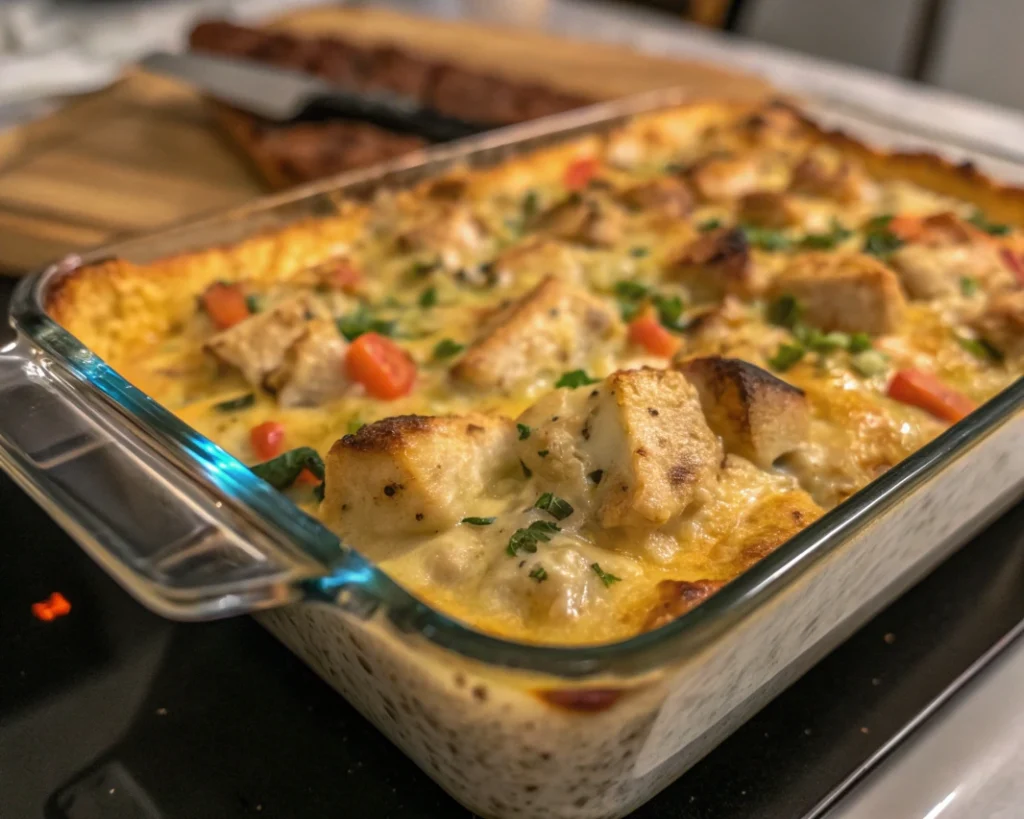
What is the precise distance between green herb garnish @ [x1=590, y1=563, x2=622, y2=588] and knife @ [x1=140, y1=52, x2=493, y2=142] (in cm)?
188

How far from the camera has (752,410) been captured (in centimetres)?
138

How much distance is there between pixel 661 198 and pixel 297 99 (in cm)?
120

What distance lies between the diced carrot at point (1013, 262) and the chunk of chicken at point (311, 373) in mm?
1363

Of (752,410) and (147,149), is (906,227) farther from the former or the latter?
(147,149)

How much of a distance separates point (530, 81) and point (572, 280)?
1.78 m

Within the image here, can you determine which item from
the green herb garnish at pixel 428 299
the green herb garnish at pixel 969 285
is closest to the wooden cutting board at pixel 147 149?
the green herb garnish at pixel 428 299

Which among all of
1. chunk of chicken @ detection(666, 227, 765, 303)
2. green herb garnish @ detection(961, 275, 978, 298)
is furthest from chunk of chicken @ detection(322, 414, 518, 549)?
green herb garnish @ detection(961, 275, 978, 298)

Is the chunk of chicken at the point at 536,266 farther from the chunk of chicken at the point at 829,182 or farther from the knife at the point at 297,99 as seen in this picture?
the knife at the point at 297,99

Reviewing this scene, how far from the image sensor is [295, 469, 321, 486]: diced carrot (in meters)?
1.41

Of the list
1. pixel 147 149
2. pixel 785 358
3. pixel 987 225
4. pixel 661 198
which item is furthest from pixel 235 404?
pixel 987 225

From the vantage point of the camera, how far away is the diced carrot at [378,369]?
1.58m

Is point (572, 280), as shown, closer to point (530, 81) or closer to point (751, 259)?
point (751, 259)

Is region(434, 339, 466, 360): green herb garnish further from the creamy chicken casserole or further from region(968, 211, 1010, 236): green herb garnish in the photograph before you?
region(968, 211, 1010, 236): green herb garnish

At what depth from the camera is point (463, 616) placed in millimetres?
1139
